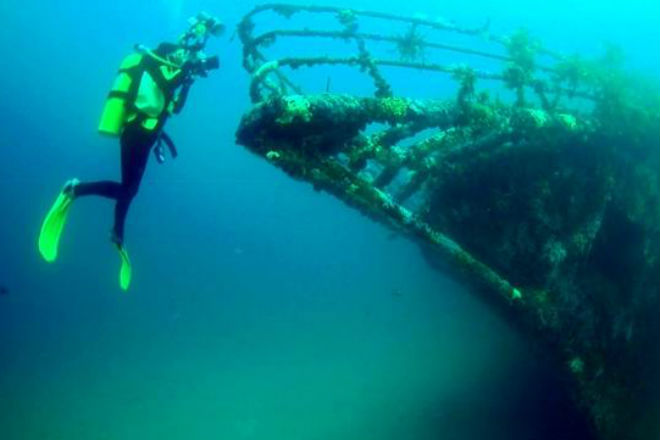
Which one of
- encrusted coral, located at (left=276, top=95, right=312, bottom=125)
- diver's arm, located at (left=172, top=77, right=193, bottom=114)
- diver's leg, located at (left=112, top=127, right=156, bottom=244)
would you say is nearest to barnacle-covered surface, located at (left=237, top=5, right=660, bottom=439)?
encrusted coral, located at (left=276, top=95, right=312, bottom=125)

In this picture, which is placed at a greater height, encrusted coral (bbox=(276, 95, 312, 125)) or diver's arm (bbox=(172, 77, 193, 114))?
diver's arm (bbox=(172, 77, 193, 114))

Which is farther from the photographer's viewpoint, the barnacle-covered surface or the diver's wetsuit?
the diver's wetsuit

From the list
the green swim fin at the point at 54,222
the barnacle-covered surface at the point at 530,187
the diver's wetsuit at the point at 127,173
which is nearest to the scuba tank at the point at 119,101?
the diver's wetsuit at the point at 127,173

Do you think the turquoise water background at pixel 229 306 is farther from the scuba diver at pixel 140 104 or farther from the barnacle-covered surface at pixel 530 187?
the scuba diver at pixel 140 104

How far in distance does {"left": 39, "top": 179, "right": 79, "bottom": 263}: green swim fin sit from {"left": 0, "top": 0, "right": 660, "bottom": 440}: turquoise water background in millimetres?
2960

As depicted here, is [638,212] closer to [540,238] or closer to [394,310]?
[540,238]

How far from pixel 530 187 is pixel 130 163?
4158 millimetres

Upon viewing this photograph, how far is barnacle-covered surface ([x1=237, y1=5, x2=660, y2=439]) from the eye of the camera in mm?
4832

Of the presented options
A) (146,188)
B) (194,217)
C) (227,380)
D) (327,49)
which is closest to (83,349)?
(227,380)

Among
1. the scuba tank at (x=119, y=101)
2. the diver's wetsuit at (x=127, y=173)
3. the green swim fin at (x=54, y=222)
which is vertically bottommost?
the green swim fin at (x=54, y=222)

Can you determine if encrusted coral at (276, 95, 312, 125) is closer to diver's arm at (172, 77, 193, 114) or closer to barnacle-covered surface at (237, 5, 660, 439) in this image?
barnacle-covered surface at (237, 5, 660, 439)

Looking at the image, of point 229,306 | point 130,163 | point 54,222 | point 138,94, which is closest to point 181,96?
point 138,94

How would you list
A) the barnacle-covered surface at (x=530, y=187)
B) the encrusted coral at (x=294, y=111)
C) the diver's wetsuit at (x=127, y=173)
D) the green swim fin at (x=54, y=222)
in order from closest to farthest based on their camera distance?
the encrusted coral at (x=294, y=111) < the barnacle-covered surface at (x=530, y=187) < the green swim fin at (x=54, y=222) < the diver's wetsuit at (x=127, y=173)

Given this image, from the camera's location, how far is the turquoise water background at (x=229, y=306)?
1497 cm
